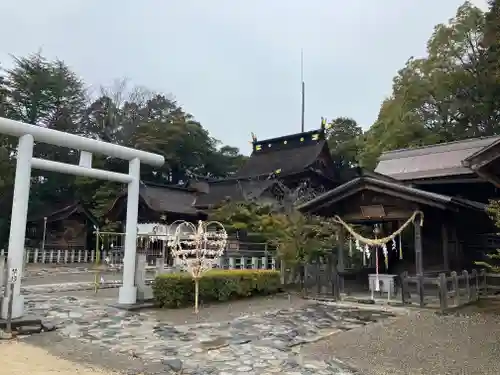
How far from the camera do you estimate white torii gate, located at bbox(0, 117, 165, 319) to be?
9250 millimetres

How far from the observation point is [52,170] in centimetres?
1087

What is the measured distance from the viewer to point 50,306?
11.4 metres

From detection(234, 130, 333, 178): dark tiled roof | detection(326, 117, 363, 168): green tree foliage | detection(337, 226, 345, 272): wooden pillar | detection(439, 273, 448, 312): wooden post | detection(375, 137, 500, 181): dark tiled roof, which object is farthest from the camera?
detection(326, 117, 363, 168): green tree foliage

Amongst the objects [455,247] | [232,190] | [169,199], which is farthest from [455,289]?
[169,199]

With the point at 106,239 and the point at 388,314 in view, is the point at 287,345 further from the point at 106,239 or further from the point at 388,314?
the point at 106,239

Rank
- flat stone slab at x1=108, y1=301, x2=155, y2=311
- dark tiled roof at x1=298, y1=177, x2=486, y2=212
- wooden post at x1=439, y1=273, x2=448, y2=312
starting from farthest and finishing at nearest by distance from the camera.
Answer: dark tiled roof at x1=298, y1=177, x2=486, y2=212, flat stone slab at x1=108, y1=301, x2=155, y2=311, wooden post at x1=439, y1=273, x2=448, y2=312

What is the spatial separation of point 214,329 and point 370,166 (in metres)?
22.8

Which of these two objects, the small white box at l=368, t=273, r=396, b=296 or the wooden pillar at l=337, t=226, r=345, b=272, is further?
the wooden pillar at l=337, t=226, r=345, b=272

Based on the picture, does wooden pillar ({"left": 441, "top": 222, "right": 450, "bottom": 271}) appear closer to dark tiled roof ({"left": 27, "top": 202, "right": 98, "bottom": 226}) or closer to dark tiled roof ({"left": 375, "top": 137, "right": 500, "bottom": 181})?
dark tiled roof ({"left": 375, "top": 137, "right": 500, "bottom": 181})

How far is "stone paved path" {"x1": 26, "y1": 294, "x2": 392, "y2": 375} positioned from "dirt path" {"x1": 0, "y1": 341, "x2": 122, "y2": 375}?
0.94m

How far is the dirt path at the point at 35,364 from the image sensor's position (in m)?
5.68

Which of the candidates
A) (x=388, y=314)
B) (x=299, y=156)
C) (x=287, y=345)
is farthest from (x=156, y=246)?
(x=287, y=345)

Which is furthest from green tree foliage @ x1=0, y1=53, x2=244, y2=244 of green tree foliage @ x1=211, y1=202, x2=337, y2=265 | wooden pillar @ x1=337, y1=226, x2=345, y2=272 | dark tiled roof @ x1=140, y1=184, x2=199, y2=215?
wooden pillar @ x1=337, y1=226, x2=345, y2=272

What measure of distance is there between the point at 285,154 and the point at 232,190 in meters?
7.99
